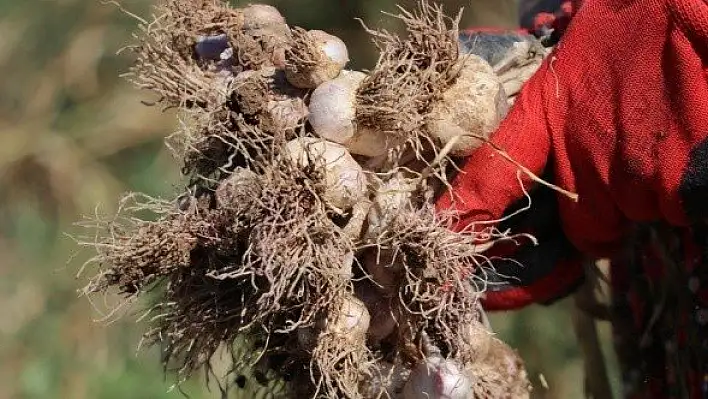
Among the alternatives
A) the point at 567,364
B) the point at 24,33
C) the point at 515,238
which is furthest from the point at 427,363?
the point at 24,33

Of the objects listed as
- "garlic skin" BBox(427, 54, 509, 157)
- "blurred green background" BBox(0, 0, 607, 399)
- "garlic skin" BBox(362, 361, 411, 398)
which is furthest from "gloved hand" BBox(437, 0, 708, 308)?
"blurred green background" BBox(0, 0, 607, 399)

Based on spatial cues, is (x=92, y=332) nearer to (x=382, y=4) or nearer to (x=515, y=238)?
Answer: (x=382, y=4)

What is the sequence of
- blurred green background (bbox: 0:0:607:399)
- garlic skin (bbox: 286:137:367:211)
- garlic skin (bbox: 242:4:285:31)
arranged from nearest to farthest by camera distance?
1. garlic skin (bbox: 286:137:367:211)
2. garlic skin (bbox: 242:4:285:31)
3. blurred green background (bbox: 0:0:607:399)

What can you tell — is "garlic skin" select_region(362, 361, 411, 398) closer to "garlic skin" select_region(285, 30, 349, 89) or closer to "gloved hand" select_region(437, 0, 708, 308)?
"gloved hand" select_region(437, 0, 708, 308)

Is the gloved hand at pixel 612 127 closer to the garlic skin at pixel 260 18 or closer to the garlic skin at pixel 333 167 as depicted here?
the garlic skin at pixel 333 167

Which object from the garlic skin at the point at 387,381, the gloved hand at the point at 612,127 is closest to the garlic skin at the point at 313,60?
the gloved hand at the point at 612,127
